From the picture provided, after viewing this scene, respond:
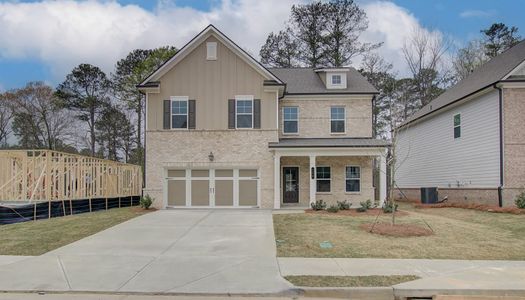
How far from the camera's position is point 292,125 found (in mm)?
24734

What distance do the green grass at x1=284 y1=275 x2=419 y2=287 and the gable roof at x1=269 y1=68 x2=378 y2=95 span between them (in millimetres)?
16462

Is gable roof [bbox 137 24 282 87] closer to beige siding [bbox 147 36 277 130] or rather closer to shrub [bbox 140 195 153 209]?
beige siding [bbox 147 36 277 130]

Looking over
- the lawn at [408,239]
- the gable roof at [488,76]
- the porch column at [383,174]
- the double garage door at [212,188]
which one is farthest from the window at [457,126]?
the double garage door at [212,188]

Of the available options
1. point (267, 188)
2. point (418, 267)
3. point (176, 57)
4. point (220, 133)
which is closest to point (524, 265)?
point (418, 267)

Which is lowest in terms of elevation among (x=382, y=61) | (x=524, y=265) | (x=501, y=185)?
(x=524, y=265)

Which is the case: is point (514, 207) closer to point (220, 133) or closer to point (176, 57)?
point (220, 133)

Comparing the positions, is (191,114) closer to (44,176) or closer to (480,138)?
(44,176)

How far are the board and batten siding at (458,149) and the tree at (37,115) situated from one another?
37135 mm

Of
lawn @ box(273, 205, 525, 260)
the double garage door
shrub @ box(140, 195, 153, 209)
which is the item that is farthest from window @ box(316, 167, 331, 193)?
shrub @ box(140, 195, 153, 209)

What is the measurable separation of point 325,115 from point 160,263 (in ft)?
52.7

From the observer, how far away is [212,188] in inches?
896

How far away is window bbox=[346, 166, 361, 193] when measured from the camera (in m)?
24.0

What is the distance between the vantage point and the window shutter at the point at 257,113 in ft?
74.2

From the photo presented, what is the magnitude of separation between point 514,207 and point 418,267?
488 inches
